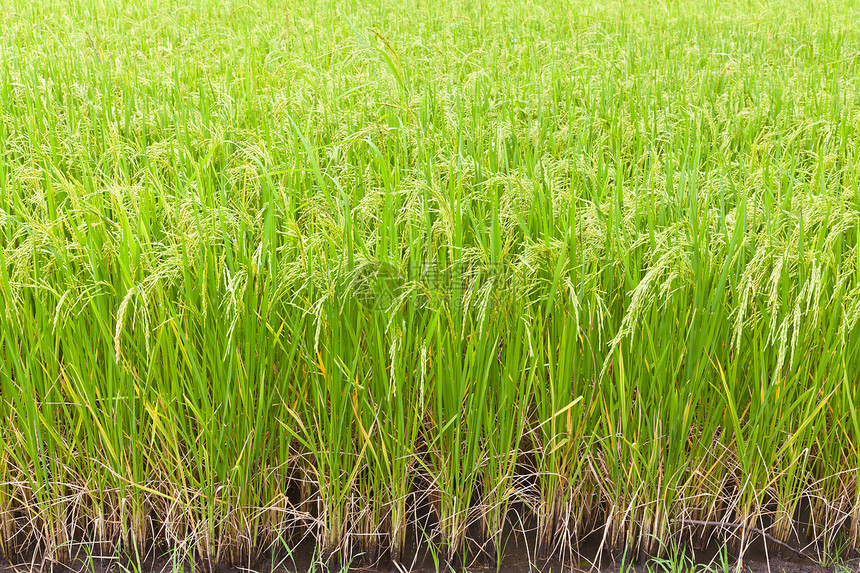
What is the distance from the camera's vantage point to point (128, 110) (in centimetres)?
272

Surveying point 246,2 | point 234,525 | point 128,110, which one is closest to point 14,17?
point 246,2

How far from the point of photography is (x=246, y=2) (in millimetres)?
5516

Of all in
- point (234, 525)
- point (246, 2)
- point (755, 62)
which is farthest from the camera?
point (246, 2)

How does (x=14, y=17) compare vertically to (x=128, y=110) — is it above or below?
above

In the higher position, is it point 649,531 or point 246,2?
point 246,2

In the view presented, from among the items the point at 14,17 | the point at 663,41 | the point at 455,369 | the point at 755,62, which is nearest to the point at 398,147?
the point at 455,369

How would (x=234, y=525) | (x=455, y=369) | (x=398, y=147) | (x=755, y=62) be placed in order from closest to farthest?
(x=455, y=369)
(x=234, y=525)
(x=398, y=147)
(x=755, y=62)

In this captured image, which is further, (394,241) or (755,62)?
(755,62)

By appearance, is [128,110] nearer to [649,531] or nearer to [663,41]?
[649,531]

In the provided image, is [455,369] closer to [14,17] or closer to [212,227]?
[212,227]

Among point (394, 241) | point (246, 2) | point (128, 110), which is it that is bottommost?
point (394, 241)

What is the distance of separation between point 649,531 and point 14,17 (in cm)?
489

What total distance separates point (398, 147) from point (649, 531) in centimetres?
141

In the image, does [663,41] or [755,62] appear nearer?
[755,62]
